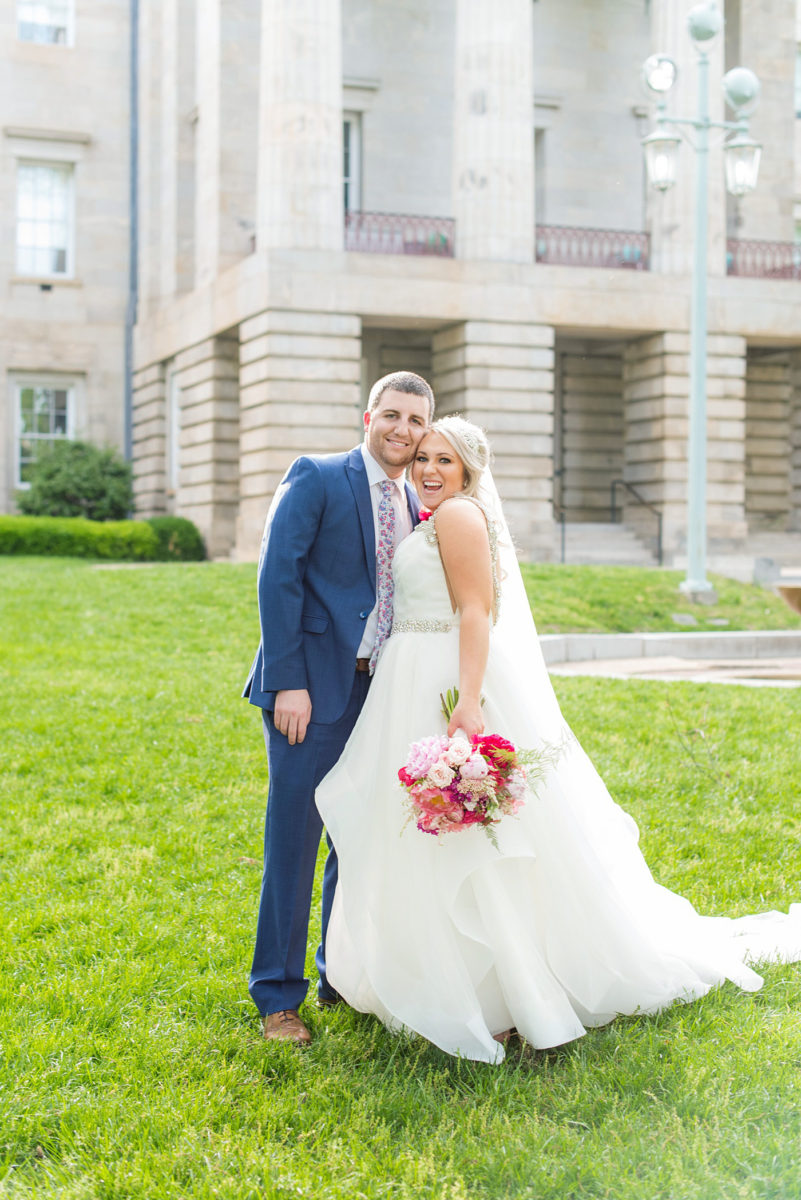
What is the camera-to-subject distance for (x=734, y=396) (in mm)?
24391

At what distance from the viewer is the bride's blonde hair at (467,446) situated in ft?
14.0

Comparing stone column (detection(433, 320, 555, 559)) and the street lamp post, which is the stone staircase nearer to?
stone column (detection(433, 320, 555, 559))

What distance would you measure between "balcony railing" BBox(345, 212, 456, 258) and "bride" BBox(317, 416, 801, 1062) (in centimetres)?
1942

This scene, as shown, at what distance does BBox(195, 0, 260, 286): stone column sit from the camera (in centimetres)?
2475

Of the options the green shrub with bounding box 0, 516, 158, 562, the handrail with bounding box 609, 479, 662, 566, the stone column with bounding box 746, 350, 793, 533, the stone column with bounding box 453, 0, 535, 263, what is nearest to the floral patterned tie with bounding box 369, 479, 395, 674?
the stone column with bounding box 453, 0, 535, 263

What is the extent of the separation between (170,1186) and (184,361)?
81.6 ft

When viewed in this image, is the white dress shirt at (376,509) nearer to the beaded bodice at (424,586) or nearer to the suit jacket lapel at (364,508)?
the suit jacket lapel at (364,508)

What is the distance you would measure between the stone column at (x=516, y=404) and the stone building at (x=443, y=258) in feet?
0.17

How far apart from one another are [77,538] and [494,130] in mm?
10762

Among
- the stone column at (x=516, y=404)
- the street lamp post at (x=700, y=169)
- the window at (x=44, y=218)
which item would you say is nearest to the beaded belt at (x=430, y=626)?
the street lamp post at (x=700, y=169)

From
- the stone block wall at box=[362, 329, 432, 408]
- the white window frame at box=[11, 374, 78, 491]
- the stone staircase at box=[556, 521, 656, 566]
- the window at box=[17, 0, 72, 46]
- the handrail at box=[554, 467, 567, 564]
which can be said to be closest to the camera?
the handrail at box=[554, 467, 567, 564]

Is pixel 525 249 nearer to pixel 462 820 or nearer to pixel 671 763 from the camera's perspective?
pixel 671 763

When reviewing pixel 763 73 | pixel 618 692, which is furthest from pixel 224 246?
pixel 618 692

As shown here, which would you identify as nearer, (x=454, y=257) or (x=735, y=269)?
(x=454, y=257)
